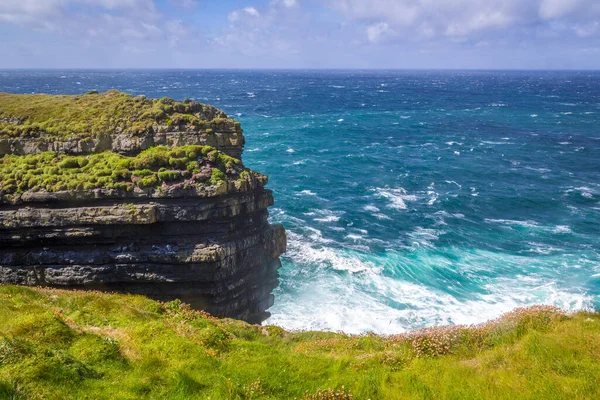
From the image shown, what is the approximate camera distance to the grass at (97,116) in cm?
2820

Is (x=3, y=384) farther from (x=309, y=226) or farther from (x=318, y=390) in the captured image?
(x=309, y=226)

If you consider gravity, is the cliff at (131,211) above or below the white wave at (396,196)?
above

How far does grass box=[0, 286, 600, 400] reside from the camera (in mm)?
11789

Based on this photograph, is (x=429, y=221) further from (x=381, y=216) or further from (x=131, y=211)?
(x=131, y=211)

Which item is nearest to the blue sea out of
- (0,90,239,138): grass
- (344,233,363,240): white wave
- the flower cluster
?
(344,233,363,240): white wave

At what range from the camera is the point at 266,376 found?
13305 mm

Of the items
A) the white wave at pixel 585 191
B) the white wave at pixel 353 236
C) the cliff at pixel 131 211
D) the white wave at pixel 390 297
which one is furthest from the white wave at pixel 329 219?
the white wave at pixel 585 191

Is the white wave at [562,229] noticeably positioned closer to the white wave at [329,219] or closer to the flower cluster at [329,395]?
the white wave at [329,219]

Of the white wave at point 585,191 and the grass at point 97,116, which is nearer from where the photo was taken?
the grass at point 97,116

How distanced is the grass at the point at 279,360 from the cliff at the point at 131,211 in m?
6.31

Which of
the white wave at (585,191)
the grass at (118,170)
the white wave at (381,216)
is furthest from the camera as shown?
the white wave at (585,191)

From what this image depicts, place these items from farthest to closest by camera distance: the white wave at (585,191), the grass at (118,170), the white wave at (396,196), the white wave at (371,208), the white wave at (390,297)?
the white wave at (585,191) < the white wave at (396,196) < the white wave at (371,208) < the white wave at (390,297) < the grass at (118,170)

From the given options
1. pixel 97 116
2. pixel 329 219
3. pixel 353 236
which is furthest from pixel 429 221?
pixel 97 116

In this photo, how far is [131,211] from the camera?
960 inches
